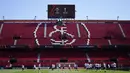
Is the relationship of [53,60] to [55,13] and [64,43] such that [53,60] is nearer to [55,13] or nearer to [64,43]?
[64,43]

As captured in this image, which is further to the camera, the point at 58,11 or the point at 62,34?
the point at 58,11

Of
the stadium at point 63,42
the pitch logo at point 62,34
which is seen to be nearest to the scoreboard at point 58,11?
the stadium at point 63,42

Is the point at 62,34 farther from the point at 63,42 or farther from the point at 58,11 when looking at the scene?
the point at 58,11

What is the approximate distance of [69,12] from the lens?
66.9m

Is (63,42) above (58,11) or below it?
below

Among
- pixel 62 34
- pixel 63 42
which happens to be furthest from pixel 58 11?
pixel 63 42

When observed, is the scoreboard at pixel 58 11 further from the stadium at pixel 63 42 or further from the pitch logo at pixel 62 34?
the pitch logo at pixel 62 34

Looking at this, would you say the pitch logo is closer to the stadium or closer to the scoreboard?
the stadium

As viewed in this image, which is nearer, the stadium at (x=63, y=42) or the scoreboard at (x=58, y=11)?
the stadium at (x=63, y=42)

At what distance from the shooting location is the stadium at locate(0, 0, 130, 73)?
52.7m

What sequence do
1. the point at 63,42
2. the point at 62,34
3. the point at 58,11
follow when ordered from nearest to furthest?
the point at 63,42 → the point at 62,34 → the point at 58,11

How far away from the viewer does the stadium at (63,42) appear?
52.7m

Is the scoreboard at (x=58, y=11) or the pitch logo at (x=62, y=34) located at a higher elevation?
the scoreboard at (x=58, y=11)

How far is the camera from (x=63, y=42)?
58906 mm
